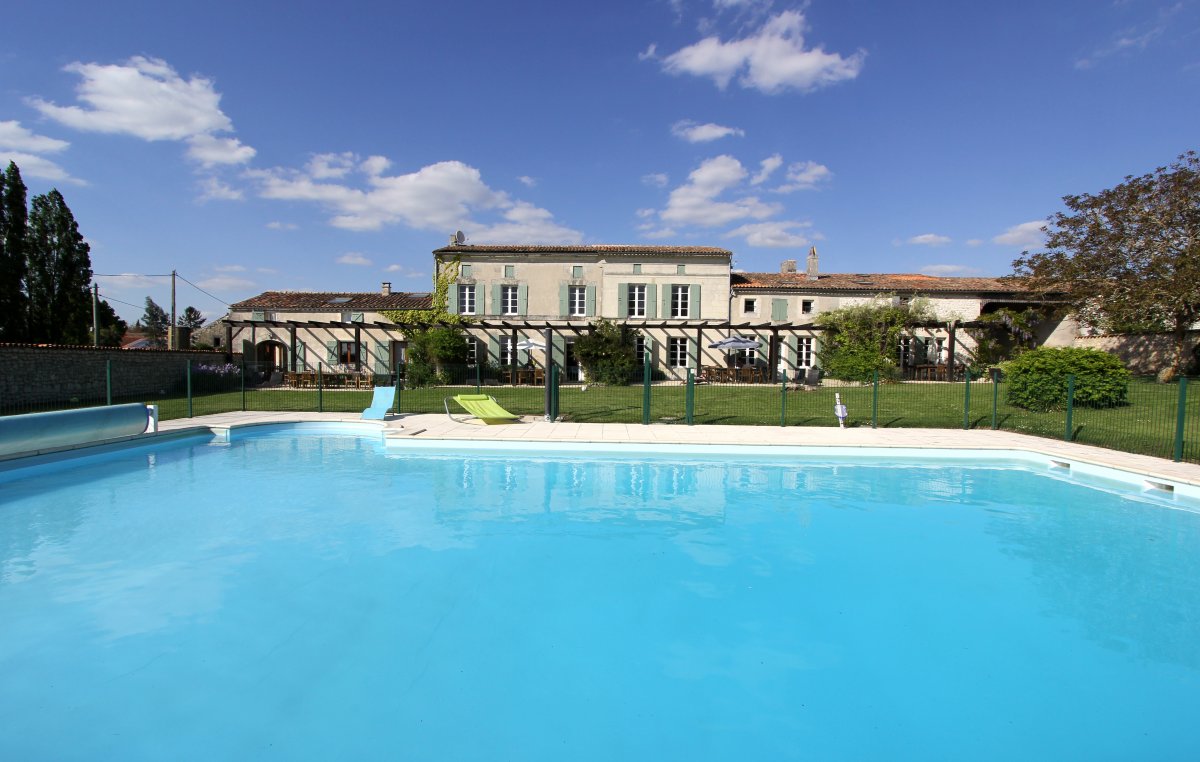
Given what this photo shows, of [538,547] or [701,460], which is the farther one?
[701,460]

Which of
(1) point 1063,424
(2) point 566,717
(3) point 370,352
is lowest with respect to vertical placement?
(2) point 566,717

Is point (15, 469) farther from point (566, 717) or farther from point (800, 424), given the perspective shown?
point (800, 424)

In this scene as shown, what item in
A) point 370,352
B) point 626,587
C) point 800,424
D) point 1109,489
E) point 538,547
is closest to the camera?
point 626,587

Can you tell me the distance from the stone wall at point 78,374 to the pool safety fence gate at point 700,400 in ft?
0.30

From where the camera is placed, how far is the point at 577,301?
1019 inches

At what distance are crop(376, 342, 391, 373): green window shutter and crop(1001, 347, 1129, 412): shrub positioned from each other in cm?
2253

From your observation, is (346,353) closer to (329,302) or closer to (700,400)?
(329,302)

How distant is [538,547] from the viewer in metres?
5.50

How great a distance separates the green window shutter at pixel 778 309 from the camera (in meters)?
26.0

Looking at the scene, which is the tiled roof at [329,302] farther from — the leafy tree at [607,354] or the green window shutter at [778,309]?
the green window shutter at [778,309]

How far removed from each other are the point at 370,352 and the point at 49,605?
22304mm

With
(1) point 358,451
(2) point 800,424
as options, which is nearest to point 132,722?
(1) point 358,451

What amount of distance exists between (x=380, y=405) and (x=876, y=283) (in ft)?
76.6

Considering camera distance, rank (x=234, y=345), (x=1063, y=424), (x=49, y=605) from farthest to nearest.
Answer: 1. (x=234, y=345)
2. (x=1063, y=424)
3. (x=49, y=605)
